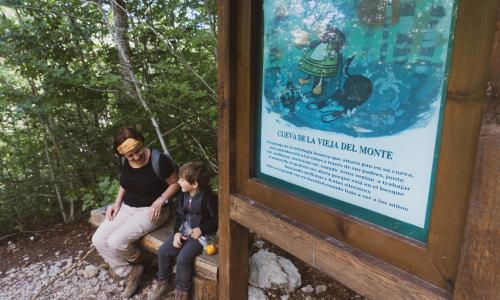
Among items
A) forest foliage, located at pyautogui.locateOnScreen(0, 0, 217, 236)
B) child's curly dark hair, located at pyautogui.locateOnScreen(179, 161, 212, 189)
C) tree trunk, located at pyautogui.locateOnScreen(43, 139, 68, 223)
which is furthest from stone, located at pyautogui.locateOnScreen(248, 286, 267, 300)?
tree trunk, located at pyautogui.locateOnScreen(43, 139, 68, 223)

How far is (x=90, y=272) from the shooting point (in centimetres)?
358

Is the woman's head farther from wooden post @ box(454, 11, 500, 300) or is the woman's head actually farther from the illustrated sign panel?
wooden post @ box(454, 11, 500, 300)

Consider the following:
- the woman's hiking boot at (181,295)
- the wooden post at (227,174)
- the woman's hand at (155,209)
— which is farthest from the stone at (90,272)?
the wooden post at (227,174)

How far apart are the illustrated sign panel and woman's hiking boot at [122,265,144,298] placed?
229 centimetres

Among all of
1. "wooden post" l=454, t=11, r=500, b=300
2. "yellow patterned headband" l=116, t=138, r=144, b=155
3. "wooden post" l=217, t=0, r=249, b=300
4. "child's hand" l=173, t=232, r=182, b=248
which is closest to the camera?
"wooden post" l=454, t=11, r=500, b=300

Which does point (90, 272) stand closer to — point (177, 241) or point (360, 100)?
point (177, 241)

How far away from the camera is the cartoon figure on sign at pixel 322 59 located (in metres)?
1.29

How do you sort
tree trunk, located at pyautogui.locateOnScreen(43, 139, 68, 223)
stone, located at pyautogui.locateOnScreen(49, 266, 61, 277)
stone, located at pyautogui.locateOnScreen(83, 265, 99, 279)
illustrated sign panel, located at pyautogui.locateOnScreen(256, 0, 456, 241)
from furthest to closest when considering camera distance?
tree trunk, located at pyautogui.locateOnScreen(43, 139, 68, 223) → stone, located at pyautogui.locateOnScreen(49, 266, 61, 277) → stone, located at pyautogui.locateOnScreen(83, 265, 99, 279) → illustrated sign panel, located at pyautogui.locateOnScreen(256, 0, 456, 241)

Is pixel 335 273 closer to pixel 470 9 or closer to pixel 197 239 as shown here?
pixel 470 9

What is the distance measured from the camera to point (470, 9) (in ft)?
3.07

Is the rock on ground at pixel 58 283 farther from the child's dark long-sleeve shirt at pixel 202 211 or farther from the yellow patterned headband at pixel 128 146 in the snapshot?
the yellow patterned headband at pixel 128 146

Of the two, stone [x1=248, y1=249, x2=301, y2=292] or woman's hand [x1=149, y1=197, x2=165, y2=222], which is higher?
woman's hand [x1=149, y1=197, x2=165, y2=222]

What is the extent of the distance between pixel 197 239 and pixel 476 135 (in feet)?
7.19

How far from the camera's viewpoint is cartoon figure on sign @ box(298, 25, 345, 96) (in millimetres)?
1291
